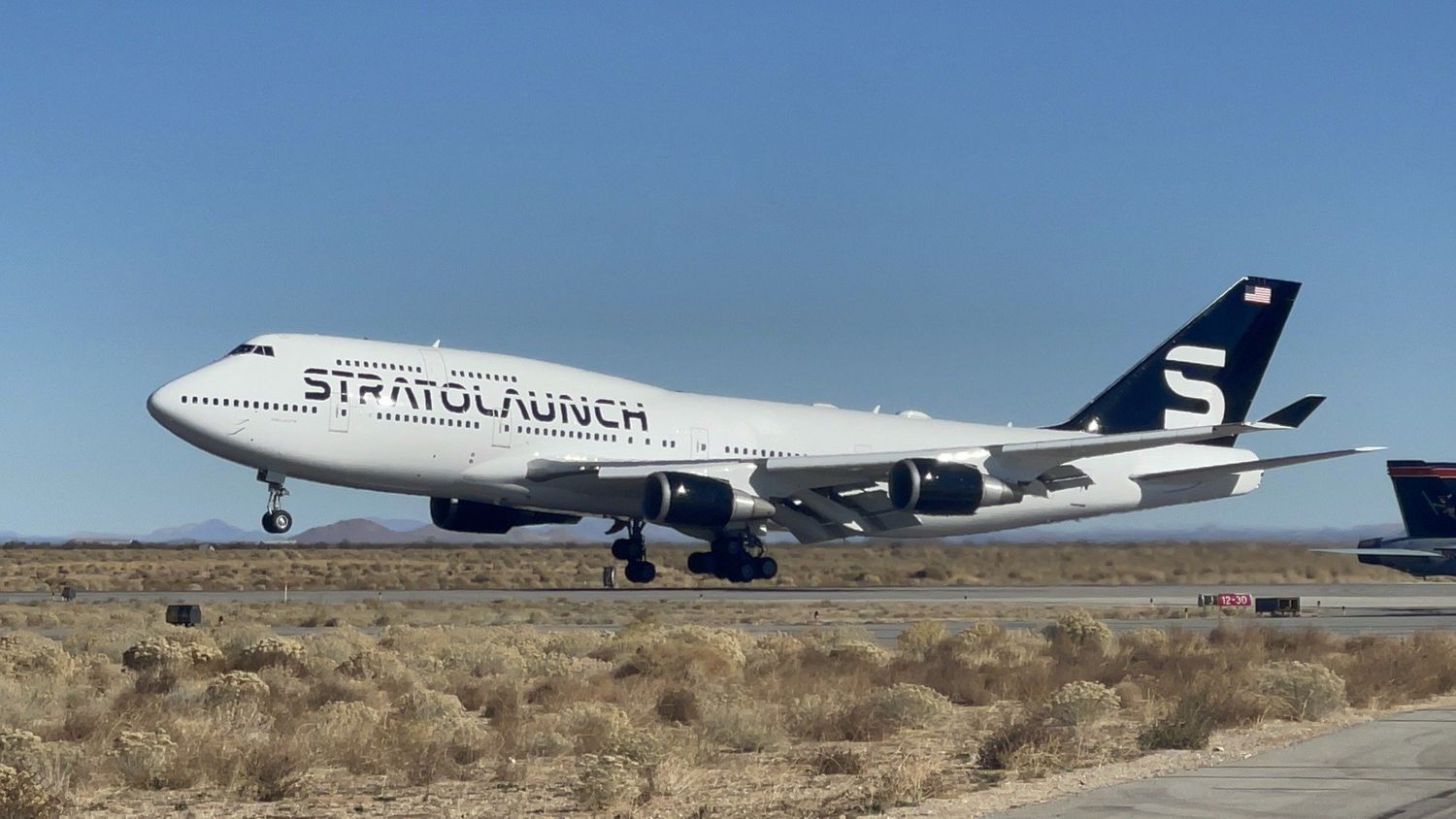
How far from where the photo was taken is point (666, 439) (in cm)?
4559

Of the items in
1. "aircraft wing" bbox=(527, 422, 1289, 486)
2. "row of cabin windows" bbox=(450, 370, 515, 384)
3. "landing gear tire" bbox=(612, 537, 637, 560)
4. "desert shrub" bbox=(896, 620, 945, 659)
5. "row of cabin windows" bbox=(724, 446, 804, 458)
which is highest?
"row of cabin windows" bbox=(450, 370, 515, 384)

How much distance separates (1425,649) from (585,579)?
39525 mm

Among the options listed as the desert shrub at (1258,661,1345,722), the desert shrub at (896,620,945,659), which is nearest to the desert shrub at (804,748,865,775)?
the desert shrub at (1258,661,1345,722)

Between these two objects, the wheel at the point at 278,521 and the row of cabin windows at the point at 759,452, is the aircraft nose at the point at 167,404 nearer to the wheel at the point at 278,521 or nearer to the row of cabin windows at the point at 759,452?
the wheel at the point at 278,521

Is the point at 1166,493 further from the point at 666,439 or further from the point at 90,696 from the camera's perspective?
the point at 90,696

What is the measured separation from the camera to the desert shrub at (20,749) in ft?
49.9

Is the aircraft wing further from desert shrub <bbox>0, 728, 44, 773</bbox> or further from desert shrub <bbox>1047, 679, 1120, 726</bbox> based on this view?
desert shrub <bbox>0, 728, 44, 773</bbox>

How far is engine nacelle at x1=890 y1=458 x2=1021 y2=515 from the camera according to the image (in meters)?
43.2

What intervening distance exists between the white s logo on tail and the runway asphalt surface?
3764 centimetres

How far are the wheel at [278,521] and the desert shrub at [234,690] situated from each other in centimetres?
1979

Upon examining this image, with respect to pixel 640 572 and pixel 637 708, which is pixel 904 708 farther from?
pixel 640 572

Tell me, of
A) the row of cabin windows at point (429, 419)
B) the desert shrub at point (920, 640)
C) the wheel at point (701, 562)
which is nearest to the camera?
the desert shrub at point (920, 640)

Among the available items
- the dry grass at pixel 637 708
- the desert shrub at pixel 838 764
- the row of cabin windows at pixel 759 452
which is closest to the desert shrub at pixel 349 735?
the dry grass at pixel 637 708

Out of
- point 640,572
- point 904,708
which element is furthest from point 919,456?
point 904,708
